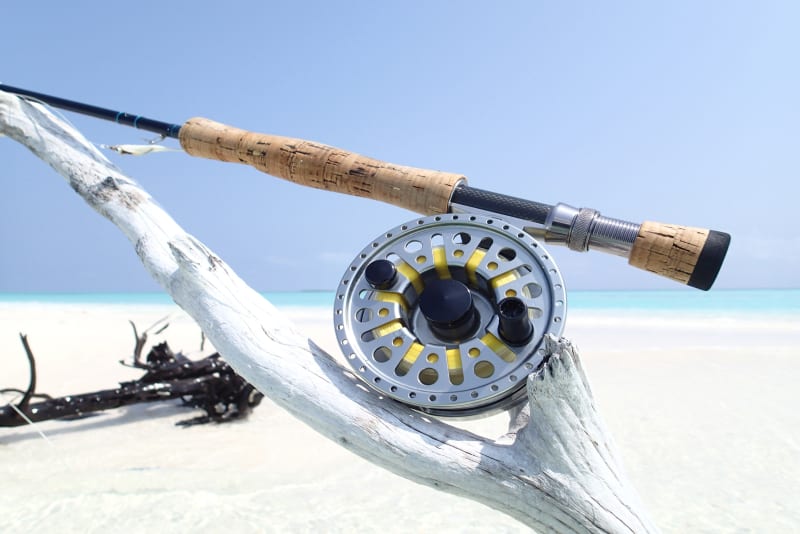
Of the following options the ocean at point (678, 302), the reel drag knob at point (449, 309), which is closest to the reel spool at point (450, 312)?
the reel drag knob at point (449, 309)

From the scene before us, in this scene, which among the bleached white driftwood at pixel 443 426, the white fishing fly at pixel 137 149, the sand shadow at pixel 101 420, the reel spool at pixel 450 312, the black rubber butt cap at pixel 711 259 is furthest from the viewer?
the sand shadow at pixel 101 420

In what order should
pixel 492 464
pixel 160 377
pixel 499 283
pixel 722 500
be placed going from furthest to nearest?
pixel 160 377 < pixel 722 500 < pixel 499 283 < pixel 492 464

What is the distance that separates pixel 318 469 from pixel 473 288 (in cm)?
256

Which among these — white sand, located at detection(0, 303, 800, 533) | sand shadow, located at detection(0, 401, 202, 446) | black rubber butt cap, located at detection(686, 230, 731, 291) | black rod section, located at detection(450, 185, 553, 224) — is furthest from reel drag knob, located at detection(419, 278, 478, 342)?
A: sand shadow, located at detection(0, 401, 202, 446)

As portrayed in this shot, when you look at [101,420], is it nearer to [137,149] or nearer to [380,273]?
[137,149]

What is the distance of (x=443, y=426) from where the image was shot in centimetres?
141

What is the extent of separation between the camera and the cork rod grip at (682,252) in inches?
58.5

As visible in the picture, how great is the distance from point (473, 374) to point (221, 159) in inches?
67.5

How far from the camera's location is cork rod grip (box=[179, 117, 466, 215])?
6.24ft

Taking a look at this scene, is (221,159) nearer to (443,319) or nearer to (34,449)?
(443,319)

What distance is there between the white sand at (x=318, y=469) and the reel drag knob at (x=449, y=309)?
1754mm

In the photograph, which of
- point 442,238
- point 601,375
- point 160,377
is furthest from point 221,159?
point 601,375

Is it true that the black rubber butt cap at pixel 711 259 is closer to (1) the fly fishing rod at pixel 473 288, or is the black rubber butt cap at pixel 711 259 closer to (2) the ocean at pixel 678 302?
(1) the fly fishing rod at pixel 473 288

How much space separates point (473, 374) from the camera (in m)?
1.39
